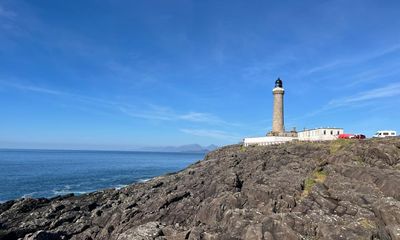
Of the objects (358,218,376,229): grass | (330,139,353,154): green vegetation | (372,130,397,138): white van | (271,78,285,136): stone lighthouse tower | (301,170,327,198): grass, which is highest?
(271,78,285,136): stone lighthouse tower

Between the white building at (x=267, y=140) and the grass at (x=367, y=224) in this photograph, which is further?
the white building at (x=267, y=140)

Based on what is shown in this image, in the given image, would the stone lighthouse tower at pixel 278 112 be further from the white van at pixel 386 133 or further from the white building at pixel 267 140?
the white van at pixel 386 133

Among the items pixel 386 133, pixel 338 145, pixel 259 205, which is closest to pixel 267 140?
pixel 338 145

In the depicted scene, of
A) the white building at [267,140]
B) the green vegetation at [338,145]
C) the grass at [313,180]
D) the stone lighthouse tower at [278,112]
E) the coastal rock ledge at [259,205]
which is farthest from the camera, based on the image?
the stone lighthouse tower at [278,112]

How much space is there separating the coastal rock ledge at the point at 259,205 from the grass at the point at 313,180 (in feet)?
0.33

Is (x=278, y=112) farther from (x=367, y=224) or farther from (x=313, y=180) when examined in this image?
(x=367, y=224)

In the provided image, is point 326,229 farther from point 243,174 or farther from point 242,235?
point 243,174

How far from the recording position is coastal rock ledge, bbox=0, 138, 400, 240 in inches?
947

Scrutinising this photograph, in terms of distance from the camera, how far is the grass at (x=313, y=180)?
31.3 metres

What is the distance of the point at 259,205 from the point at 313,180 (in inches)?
282

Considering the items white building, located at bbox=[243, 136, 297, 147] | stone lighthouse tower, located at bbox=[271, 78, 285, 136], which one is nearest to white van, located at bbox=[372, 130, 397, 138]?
white building, located at bbox=[243, 136, 297, 147]

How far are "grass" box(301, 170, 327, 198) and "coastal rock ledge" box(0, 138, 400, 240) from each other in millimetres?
100

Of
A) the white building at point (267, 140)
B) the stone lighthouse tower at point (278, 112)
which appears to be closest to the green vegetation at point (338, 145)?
the white building at point (267, 140)

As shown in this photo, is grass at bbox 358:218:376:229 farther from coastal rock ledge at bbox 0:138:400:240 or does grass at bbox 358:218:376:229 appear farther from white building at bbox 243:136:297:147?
white building at bbox 243:136:297:147
